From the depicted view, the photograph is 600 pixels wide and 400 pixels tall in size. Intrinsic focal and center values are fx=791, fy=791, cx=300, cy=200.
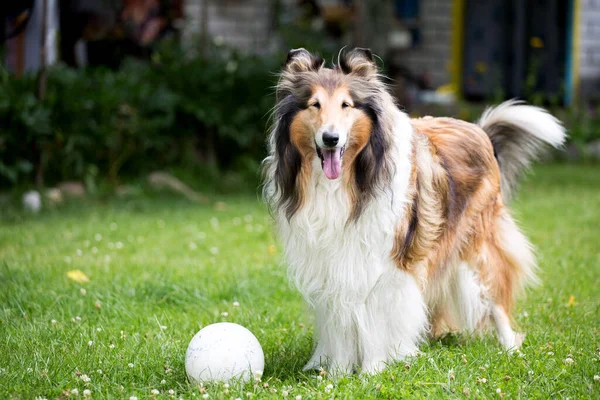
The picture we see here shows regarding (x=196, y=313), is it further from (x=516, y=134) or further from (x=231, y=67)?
(x=231, y=67)

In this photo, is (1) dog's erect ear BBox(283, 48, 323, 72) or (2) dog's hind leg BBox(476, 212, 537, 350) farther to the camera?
(2) dog's hind leg BBox(476, 212, 537, 350)

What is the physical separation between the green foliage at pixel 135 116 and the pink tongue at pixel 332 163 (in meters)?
5.11

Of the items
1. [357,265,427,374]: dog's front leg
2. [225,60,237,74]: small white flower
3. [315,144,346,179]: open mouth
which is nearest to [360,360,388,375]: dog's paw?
[357,265,427,374]: dog's front leg

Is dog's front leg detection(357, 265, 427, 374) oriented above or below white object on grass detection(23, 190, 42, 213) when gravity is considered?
above

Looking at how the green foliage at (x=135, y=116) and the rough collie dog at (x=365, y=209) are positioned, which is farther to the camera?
the green foliage at (x=135, y=116)

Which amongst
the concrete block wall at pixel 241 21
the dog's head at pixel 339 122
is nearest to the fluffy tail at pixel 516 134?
the dog's head at pixel 339 122

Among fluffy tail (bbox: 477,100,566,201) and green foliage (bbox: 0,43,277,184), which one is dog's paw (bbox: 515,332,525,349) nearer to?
fluffy tail (bbox: 477,100,566,201)

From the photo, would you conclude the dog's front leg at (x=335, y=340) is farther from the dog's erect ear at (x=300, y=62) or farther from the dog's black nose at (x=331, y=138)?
the dog's erect ear at (x=300, y=62)

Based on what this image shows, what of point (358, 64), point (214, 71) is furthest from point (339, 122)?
point (214, 71)

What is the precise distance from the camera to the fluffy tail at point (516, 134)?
475cm

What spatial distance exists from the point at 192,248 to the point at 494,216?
9.80 ft

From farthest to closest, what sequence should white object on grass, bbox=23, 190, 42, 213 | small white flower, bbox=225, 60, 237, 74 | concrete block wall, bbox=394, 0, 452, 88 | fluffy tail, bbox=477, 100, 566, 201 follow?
concrete block wall, bbox=394, 0, 452, 88
small white flower, bbox=225, 60, 237, 74
white object on grass, bbox=23, 190, 42, 213
fluffy tail, bbox=477, 100, 566, 201

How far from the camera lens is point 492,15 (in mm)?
13523

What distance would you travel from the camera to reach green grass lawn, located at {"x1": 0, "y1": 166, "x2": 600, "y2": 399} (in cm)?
372
